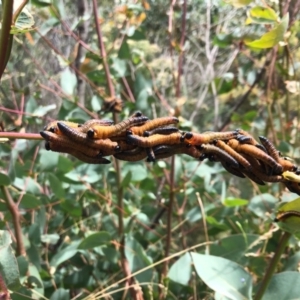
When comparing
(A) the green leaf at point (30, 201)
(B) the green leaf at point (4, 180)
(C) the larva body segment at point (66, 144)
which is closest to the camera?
(C) the larva body segment at point (66, 144)

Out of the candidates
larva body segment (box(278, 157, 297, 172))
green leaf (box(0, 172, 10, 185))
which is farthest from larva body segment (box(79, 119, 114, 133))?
green leaf (box(0, 172, 10, 185))

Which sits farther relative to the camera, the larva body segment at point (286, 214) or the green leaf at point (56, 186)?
the green leaf at point (56, 186)

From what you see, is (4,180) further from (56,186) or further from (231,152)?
(231,152)

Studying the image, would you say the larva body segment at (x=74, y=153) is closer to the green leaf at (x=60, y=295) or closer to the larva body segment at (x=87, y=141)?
the larva body segment at (x=87, y=141)

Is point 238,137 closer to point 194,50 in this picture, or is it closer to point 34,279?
point 34,279

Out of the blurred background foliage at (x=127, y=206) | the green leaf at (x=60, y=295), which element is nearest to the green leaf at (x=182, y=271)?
the blurred background foliage at (x=127, y=206)

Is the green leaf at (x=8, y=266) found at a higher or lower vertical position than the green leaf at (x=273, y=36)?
lower

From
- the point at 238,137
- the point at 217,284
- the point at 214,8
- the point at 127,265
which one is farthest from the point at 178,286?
the point at 214,8

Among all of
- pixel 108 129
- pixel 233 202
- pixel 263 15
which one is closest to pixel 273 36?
pixel 263 15
